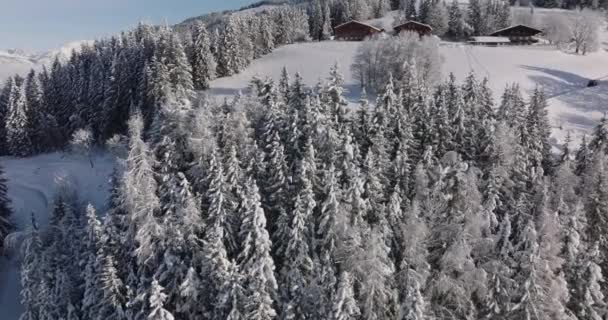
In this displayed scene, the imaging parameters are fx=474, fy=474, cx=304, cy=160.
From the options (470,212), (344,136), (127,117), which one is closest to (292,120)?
(344,136)

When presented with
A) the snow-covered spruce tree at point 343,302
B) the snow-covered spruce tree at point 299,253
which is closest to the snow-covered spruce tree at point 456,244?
the snow-covered spruce tree at point 343,302

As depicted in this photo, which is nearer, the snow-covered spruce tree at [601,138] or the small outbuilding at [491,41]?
the snow-covered spruce tree at [601,138]

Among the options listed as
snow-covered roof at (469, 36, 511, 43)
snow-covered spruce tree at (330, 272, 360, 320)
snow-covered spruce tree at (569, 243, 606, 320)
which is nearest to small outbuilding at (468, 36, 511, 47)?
snow-covered roof at (469, 36, 511, 43)

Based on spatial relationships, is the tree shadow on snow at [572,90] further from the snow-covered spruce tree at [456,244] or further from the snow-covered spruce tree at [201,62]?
the snow-covered spruce tree at [201,62]

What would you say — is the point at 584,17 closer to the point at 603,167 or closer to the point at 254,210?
the point at 603,167

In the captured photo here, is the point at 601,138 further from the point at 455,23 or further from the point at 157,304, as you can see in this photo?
the point at 455,23

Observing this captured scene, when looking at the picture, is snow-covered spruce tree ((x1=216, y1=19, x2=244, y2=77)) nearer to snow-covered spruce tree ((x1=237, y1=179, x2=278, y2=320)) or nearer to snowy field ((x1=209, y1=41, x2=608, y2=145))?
snowy field ((x1=209, y1=41, x2=608, y2=145))
